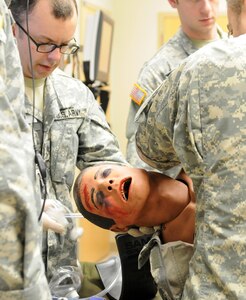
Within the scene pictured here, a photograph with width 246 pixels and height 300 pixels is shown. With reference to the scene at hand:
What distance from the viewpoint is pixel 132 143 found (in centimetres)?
199

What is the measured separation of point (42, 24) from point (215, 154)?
685 millimetres

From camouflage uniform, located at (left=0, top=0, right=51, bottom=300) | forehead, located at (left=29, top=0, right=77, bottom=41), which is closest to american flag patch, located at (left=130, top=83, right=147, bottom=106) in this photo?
forehead, located at (left=29, top=0, right=77, bottom=41)

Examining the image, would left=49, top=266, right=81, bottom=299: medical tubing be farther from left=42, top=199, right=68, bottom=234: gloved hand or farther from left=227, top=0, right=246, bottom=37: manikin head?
left=227, top=0, right=246, bottom=37: manikin head

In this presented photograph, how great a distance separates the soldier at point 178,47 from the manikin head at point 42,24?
60 centimetres

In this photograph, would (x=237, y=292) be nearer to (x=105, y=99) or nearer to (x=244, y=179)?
(x=244, y=179)

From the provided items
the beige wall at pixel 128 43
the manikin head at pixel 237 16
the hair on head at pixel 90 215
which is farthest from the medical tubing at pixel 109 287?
the beige wall at pixel 128 43

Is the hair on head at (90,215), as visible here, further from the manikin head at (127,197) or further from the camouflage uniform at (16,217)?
the camouflage uniform at (16,217)

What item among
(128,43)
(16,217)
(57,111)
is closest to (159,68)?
(57,111)

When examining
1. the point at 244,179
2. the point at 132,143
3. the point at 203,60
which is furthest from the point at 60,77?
the point at 244,179

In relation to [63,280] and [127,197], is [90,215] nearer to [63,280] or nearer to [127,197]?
[127,197]

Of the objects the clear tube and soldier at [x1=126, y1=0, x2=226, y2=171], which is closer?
the clear tube

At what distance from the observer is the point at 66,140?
1.58 m

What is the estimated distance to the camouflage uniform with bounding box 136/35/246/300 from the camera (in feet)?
3.14

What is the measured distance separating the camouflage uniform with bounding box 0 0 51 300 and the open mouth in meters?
0.38
